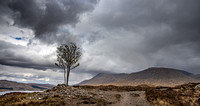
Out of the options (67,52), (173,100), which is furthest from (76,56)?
(173,100)

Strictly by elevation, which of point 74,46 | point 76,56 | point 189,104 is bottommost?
point 189,104

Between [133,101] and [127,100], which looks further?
[127,100]

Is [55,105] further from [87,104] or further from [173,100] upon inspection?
[173,100]

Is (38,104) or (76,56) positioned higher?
(76,56)

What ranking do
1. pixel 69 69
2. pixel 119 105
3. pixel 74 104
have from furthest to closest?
1. pixel 69 69
2. pixel 119 105
3. pixel 74 104

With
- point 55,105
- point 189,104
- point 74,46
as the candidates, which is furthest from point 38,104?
point 74,46

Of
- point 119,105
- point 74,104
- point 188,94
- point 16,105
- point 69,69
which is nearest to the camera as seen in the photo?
point 16,105

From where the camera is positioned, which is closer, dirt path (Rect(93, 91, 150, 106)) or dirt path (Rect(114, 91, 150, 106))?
dirt path (Rect(114, 91, 150, 106))

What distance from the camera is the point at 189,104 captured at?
2777cm

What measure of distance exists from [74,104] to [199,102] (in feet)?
83.1

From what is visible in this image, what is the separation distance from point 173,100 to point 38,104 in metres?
28.0

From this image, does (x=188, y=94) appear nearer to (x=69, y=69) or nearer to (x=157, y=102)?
(x=157, y=102)

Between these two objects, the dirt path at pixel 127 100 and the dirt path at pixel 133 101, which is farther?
the dirt path at pixel 127 100

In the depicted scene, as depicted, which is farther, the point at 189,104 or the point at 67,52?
the point at 67,52
